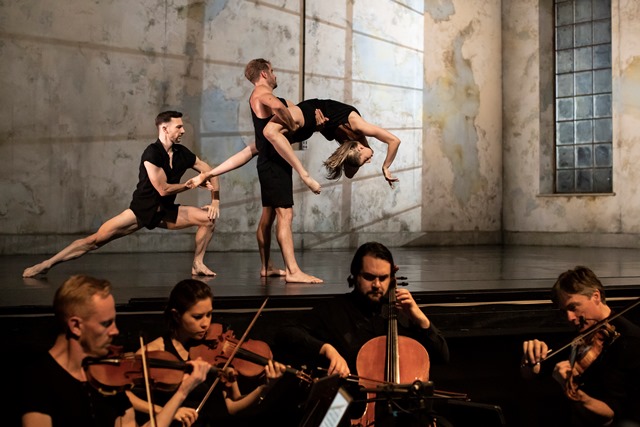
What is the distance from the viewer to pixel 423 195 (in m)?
13.3

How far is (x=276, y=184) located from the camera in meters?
6.67

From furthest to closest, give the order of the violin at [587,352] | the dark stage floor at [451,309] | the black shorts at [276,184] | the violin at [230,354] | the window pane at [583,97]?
1. the window pane at [583,97]
2. the black shorts at [276,184]
3. the dark stage floor at [451,309]
4. the violin at [587,352]
5. the violin at [230,354]

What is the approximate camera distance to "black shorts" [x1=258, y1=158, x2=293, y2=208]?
262 inches

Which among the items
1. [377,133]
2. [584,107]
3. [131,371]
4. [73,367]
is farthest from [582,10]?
[73,367]

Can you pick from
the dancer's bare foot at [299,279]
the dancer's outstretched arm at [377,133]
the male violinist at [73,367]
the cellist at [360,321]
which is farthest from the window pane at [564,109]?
the male violinist at [73,367]

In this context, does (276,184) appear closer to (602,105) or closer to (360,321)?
(360,321)

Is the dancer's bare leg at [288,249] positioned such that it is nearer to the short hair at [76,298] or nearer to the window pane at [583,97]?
the short hair at [76,298]

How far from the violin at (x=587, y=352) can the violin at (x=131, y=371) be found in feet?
5.07

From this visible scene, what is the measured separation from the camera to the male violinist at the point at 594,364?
12.1ft

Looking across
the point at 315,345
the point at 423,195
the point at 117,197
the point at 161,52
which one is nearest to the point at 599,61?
the point at 423,195

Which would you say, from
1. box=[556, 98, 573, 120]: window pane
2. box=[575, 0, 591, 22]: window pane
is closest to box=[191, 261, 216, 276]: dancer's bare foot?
box=[556, 98, 573, 120]: window pane

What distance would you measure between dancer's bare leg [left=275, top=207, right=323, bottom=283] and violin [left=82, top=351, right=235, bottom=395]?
3.17 meters

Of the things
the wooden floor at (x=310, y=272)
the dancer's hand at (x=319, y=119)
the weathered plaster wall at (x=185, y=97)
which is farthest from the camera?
the weathered plaster wall at (x=185, y=97)

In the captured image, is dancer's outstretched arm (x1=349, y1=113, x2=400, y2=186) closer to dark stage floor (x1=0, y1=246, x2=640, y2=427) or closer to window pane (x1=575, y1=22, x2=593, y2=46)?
dark stage floor (x1=0, y1=246, x2=640, y2=427)
